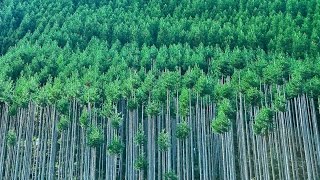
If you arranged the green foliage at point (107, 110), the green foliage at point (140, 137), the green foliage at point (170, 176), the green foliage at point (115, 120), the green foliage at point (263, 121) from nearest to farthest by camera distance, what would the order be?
the green foliage at point (263, 121) < the green foliage at point (170, 176) < the green foliage at point (140, 137) < the green foliage at point (115, 120) < the green foliage at point (107, 110)

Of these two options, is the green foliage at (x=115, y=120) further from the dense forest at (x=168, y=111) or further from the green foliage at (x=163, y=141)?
the green foliage at (x=163, y=141)

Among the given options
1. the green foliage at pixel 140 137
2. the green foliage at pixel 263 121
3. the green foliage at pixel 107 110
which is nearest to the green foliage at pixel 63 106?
the green foliage at pixel 107 110

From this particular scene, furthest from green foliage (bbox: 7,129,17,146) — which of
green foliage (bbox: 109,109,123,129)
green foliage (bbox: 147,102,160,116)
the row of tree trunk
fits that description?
green foliage (bbox: 147,102,160,116)

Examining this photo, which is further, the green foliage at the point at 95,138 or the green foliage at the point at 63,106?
the green foliage at the point at 63,106

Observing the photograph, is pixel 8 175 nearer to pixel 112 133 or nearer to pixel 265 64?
pixel 112 133

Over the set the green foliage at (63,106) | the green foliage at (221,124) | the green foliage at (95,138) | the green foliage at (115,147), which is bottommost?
the green foliage at (115,147)

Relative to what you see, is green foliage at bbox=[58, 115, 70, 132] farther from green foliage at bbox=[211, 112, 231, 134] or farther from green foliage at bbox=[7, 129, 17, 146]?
green foliage at bbox=[211, 112, 231, 134]

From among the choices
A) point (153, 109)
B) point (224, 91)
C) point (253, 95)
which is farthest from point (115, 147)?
point (253, 95)

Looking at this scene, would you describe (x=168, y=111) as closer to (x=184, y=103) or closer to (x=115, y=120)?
(x=184, y=103)
